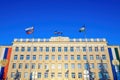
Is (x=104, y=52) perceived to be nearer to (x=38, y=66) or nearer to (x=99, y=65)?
(x=99, y=65)

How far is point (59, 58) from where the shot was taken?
201 feet

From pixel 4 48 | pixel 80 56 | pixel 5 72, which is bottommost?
pixel 5 72

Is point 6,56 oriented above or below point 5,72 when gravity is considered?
above

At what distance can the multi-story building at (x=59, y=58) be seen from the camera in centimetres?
5834

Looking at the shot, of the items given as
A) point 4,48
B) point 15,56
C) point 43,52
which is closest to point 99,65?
point 43,52

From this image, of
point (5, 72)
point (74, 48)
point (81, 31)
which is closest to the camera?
point (81, 31)

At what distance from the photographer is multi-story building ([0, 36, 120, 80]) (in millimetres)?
58344

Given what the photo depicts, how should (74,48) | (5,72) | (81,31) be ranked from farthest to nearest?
(74,48)
(5,72)
(81,31)

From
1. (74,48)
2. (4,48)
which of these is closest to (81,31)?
(74,48)

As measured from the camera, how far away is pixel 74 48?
6253 centimetres

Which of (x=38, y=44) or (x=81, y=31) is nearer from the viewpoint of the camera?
(x=81, y=31)

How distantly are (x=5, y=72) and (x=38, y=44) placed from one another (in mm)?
15312

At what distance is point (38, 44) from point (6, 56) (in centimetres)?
1240

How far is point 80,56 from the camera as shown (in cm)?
6112
